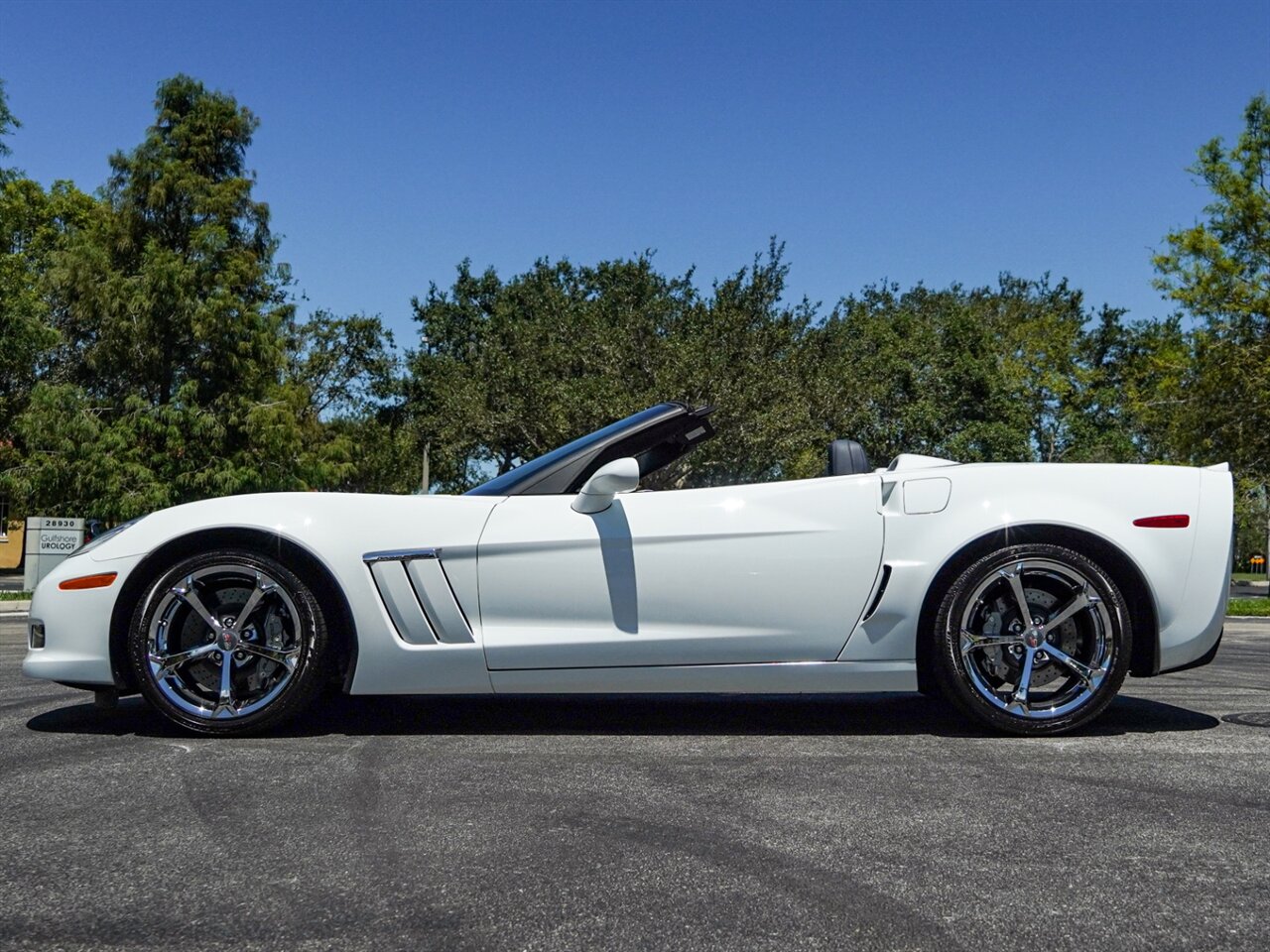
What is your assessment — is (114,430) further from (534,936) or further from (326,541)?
(534,936)

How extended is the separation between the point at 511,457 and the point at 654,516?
31.3 meters

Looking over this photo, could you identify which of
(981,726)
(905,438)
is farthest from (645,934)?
(905,438)

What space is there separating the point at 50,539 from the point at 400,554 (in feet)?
45.0

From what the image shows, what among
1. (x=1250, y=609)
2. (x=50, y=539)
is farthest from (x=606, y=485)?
(x=1250, y=609)

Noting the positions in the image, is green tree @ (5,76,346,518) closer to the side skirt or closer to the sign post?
the sign post

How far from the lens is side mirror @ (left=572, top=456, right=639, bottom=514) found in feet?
13.4

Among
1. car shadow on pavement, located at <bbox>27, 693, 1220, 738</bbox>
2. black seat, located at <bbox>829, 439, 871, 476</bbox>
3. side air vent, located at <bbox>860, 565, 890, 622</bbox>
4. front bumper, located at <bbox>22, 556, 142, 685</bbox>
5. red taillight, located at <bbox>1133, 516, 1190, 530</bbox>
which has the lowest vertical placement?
car shadow on pavement, located at <bbox>27, 693, 1220, 738</bbox>

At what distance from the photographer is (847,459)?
4.78 m

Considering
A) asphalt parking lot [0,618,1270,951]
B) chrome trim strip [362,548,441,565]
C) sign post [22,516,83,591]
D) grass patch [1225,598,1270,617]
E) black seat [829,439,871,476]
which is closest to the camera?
asphalt parking lot [0,618,1270,951]

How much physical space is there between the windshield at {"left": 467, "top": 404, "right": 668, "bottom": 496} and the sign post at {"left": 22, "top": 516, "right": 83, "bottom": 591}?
1325 cm

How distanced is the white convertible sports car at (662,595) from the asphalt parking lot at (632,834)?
242mm

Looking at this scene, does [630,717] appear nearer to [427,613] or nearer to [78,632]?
[427,613]

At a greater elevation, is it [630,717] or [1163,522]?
[1163,522]

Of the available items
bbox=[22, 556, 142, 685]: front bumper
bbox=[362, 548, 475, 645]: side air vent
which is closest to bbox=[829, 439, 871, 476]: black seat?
bbox=[362, 548, 475, 645]: side air vent
